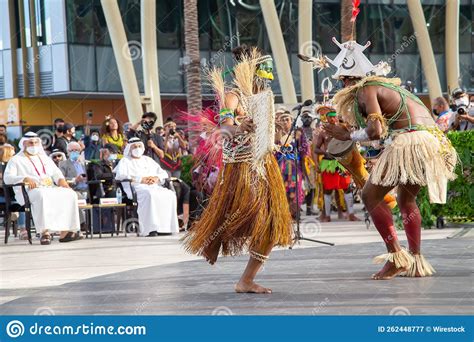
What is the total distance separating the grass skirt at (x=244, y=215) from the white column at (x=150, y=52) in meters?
19.5

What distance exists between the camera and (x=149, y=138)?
17859 millimetres

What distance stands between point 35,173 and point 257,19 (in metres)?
22.7

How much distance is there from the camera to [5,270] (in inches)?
447

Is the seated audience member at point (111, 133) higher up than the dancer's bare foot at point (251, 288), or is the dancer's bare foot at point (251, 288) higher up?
the seated audience member at point (111, 133)

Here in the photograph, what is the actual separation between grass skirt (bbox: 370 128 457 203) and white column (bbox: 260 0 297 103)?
2262 cm

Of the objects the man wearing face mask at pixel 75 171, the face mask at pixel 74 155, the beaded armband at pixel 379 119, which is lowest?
the man wearing face mask at pixel 75 171

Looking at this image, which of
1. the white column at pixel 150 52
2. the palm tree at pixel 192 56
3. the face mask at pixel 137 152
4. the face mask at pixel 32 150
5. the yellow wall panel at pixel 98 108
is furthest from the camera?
the yellow wall panel at pixel 98 108

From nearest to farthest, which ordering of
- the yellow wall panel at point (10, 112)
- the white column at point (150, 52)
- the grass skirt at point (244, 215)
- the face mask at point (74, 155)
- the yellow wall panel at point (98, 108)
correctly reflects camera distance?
the grass skirt at point (244, 215) → the face mask at point (74, 155) → the white column at point (150, 52) → the yellow wall panel at point (10, 112) → the yellow wall panel at point (98, 108)

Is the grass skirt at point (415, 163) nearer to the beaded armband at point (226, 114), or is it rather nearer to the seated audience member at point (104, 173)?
the beaded armband at point (226, 114)

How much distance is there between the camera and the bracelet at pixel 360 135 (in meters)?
8.48
